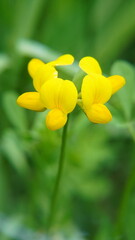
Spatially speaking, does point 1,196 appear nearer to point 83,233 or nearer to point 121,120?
point 83,233

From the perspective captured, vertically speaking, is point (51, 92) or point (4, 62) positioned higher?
point (51, 92)

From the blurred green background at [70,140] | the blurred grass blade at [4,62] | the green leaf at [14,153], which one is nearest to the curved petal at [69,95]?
the blurred green background at [70,140]

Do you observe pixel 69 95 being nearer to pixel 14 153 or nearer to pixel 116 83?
pixel 116 83

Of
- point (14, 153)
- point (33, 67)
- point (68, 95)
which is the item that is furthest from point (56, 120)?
point (14, 153)

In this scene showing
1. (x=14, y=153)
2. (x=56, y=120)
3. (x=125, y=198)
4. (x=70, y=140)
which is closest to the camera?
(x=56, y=120)

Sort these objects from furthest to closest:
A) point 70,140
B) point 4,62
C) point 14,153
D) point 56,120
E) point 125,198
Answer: point 4,62 < point 14,153 < point 70,140 < point 125,198 < point 56,120

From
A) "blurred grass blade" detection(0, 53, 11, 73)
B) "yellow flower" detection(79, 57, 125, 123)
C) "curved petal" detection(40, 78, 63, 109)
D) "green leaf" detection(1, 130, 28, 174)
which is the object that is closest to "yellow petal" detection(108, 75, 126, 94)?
"yellow flower" detection(79, 57, 125, 123)

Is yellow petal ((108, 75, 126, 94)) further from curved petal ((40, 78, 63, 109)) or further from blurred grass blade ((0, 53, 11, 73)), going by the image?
blurred grass blade ((0, 53, 11, 73))
